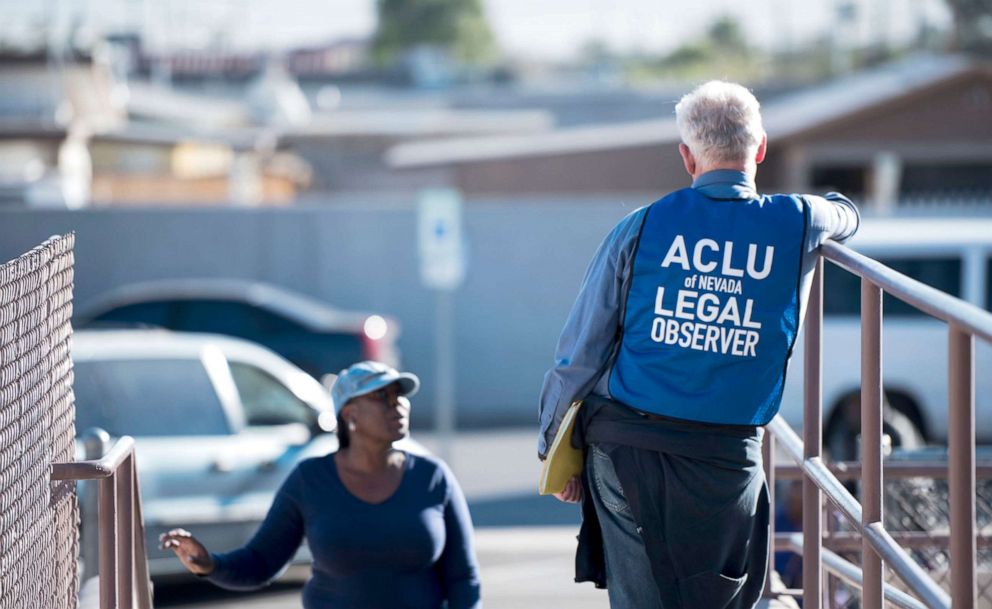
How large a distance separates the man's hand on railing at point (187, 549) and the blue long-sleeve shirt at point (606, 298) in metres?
1.27

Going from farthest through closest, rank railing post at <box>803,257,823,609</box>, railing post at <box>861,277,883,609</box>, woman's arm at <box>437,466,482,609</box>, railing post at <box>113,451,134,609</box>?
woman's arm at <box>437,466,482,609</box> → railing post at <box>113,451,134,609</box> → railing post at <box>803,257,823,609</box> → railing post at <box>861,277,883,609</box>

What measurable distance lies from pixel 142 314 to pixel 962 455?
13.8m

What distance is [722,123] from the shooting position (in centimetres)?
312

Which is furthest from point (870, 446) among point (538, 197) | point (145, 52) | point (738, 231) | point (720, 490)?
point (145, 52)

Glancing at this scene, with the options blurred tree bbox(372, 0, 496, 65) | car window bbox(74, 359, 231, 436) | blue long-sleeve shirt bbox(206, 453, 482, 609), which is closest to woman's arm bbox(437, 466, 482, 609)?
blue long-sleeve shirt bbox(206, 453, 482, 609)

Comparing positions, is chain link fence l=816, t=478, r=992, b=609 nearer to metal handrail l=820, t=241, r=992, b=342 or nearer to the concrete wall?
metal handrail l=820, t=241, r=992, b=342

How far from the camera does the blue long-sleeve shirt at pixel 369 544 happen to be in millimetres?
4004

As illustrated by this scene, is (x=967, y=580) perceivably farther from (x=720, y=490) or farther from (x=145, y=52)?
(x=145, y=52)

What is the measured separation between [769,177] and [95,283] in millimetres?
11268

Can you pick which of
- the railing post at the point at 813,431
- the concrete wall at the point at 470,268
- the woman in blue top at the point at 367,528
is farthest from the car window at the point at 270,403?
the concrete wall at the point at 470,268

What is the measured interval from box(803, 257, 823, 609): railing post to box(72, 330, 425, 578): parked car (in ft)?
14.8

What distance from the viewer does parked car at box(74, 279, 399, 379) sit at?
14469 mm

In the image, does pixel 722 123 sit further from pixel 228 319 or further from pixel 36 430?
pixel 228 319

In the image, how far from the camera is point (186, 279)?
719 inches
